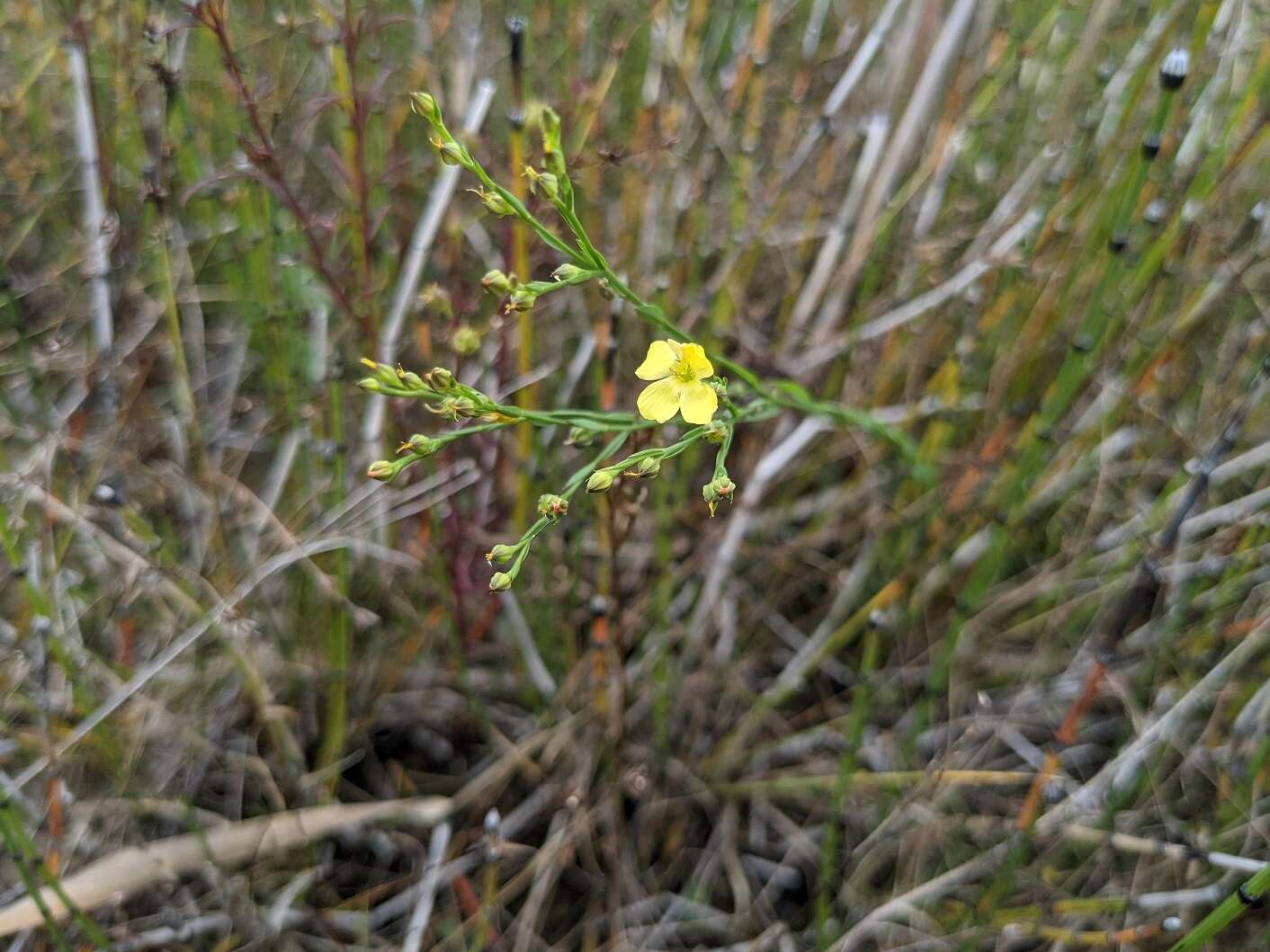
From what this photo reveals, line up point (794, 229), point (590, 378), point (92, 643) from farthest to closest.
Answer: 1. point (794, 229)
2. point (590, 378)
3. point (92, 643)

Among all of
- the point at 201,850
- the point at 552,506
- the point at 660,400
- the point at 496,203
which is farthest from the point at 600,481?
the point at 201,850

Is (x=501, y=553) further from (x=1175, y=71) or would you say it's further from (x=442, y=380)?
(x=1175, y=71)

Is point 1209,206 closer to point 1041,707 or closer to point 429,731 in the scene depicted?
point 1041,707

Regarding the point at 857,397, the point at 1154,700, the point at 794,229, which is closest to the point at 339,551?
the point at 857,397

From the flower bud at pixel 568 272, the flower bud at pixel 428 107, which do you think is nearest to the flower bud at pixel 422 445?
the flower bud at pixel 568 272

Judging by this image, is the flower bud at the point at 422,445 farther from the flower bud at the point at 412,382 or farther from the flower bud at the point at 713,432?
the flower bud at the point at 713,432

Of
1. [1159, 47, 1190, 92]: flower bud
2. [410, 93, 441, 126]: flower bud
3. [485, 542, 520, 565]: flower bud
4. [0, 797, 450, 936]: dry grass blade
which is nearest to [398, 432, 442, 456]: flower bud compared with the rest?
[485, 542, 520, 565]: flower bud

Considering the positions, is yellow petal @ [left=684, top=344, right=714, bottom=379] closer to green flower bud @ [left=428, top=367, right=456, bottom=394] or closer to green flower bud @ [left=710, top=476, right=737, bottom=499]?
green flower bud @ [left=710, top=476, right=737, bottom=499]
